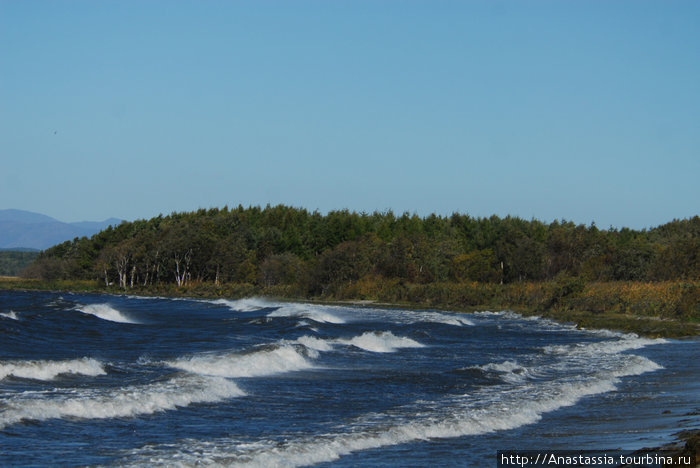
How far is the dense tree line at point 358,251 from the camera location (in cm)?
7662

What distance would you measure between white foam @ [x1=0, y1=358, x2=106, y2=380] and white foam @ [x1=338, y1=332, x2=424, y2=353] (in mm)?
13437

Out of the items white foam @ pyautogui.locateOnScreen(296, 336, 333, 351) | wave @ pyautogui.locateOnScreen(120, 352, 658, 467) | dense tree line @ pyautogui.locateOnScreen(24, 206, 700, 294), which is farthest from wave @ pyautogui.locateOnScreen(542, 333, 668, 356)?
dense tree line @ pyautogui.locateOnScreen(24, 206, 700, 294)

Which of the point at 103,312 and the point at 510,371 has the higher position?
the point at 103,312

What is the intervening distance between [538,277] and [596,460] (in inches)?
2915

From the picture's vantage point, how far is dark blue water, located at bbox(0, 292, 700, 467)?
13.1 meters

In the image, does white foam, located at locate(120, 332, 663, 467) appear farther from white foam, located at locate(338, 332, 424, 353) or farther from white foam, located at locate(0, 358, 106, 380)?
white foam, located at locate(338, 332, 424, 353)

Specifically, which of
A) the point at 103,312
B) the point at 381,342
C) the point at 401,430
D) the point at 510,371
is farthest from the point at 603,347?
the point at 103,312

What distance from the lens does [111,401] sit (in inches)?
641

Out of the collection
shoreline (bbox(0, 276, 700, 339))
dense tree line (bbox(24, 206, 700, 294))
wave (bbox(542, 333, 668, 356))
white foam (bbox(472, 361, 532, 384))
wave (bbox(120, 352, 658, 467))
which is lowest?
wave (bbox(120, 352, 658, 467))

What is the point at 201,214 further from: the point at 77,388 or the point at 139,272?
the point at 77,388

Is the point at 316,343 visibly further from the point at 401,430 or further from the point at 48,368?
the point at 401,430

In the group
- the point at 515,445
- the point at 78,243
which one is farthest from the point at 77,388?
the point at 78,243

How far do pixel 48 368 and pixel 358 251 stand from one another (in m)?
63.7

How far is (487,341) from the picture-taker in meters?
36.4
